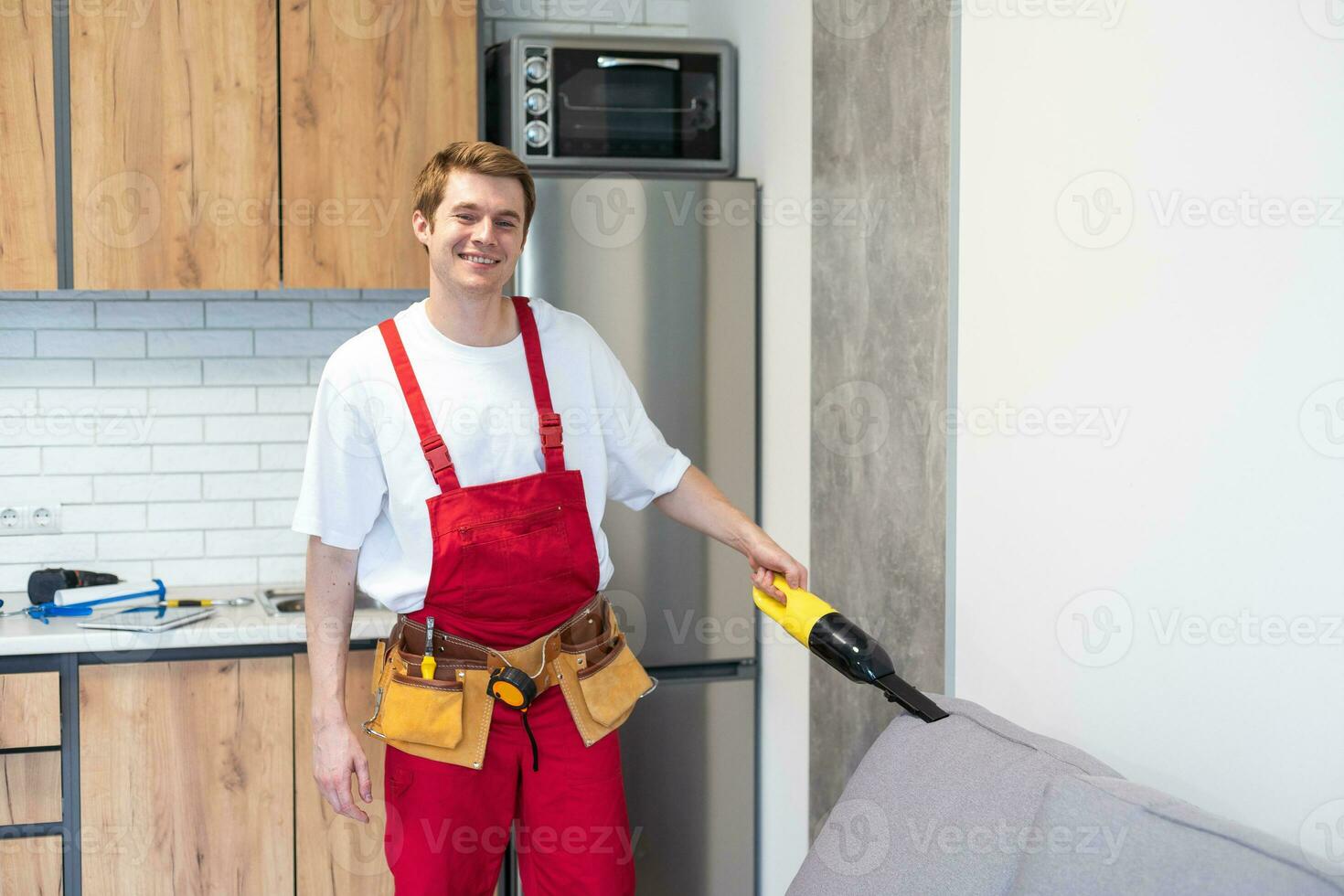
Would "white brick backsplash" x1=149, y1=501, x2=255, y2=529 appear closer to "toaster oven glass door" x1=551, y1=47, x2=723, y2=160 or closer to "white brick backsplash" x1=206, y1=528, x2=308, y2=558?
"white brick backsplash" x1=206, y1=528, x2=308, y2=558

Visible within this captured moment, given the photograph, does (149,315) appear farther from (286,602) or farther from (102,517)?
(286,602)

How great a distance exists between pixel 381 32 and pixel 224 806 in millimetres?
1801

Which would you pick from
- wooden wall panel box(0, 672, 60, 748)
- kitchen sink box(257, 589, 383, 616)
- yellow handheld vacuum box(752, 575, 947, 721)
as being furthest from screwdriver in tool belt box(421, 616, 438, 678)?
wooden wall panel box(0, 672, 60, 748)

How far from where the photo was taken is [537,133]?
108 inches

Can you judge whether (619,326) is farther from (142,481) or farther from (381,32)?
(142,481)

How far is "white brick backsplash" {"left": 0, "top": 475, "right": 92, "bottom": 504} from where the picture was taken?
115 inches

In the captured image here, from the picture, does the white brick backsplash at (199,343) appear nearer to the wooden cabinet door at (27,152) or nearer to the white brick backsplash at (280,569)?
the wooden cabinet door at (27,152)

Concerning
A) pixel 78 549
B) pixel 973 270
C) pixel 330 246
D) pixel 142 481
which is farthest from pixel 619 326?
pixel 78 549

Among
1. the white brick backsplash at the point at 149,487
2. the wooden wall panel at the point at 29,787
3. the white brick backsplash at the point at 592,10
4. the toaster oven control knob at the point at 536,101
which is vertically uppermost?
the white brick backsplash at the point at 592,10

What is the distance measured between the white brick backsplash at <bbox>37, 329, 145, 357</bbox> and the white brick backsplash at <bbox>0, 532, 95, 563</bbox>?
47 centimetres

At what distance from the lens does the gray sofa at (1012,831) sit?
41.7 inches

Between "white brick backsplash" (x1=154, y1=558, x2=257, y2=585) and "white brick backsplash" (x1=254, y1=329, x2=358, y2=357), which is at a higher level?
"white brick backsplash" (x1=254, y1=329, x2=358, y2=357)

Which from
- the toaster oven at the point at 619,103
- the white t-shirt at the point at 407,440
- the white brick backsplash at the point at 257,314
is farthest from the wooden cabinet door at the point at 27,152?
the white t-shirt at the point at 407,440

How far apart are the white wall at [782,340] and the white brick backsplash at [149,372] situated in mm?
1491
